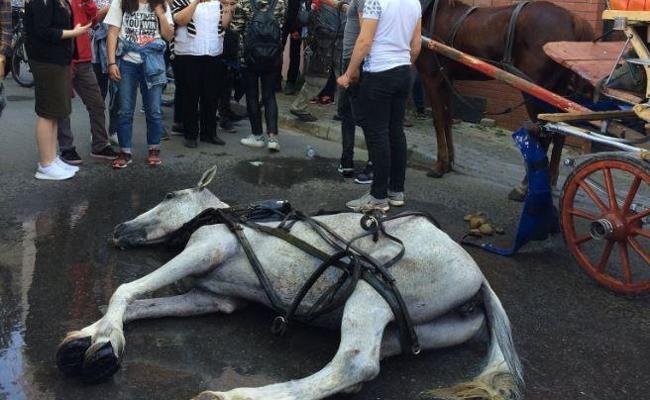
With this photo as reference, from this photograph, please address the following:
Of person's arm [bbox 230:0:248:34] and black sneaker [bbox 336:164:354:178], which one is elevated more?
Answer: person's arm [bbox 230:0:248:34]

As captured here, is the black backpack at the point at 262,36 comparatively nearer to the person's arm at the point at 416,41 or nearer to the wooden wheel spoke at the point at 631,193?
the person's arm at the point at 416,41

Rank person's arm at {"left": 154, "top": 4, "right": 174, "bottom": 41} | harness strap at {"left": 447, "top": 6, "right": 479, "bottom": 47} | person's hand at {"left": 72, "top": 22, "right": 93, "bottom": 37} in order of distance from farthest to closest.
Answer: harness strap at {"left": 447, "top": 6, "right": 479, "bottom": 47}, person's arm at {"left": 154, "top": 4, "right": 174, "bottom": 41}, person's hand at {"left": 72, "top": 22, "right": 93, "bottom": 37}

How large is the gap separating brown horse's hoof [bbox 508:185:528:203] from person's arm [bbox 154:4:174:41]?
139 inches

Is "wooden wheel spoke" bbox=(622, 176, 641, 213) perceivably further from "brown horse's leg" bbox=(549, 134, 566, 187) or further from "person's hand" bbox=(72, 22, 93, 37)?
"person's hand" bbox=(72, 22, 93, 37)

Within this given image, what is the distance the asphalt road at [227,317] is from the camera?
3438 mm

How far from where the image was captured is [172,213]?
4.30m

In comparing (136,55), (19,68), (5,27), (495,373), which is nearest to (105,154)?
(136,55)

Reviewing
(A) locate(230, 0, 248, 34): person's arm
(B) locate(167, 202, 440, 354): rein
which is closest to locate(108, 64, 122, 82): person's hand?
(A) locate(230, 0, 248, 34): person's arm

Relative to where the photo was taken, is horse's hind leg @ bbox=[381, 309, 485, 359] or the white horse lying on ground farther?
horse's hind leg @ bbox=[381, 309, 485, 359]

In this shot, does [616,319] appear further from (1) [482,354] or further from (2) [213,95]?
(2) [213,95]

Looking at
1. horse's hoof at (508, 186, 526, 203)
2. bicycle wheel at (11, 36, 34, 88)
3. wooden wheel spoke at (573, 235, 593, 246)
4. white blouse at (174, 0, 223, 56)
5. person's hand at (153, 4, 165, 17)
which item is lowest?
bicycle wheel at (11, 36, 34, 88)

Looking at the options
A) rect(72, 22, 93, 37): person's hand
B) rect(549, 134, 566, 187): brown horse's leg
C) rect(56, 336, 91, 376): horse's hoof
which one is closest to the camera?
rect(56, 336, 91, 376): horse's hoof

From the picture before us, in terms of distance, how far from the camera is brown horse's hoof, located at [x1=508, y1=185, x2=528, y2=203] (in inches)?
261

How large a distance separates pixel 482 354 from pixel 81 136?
6046mm
